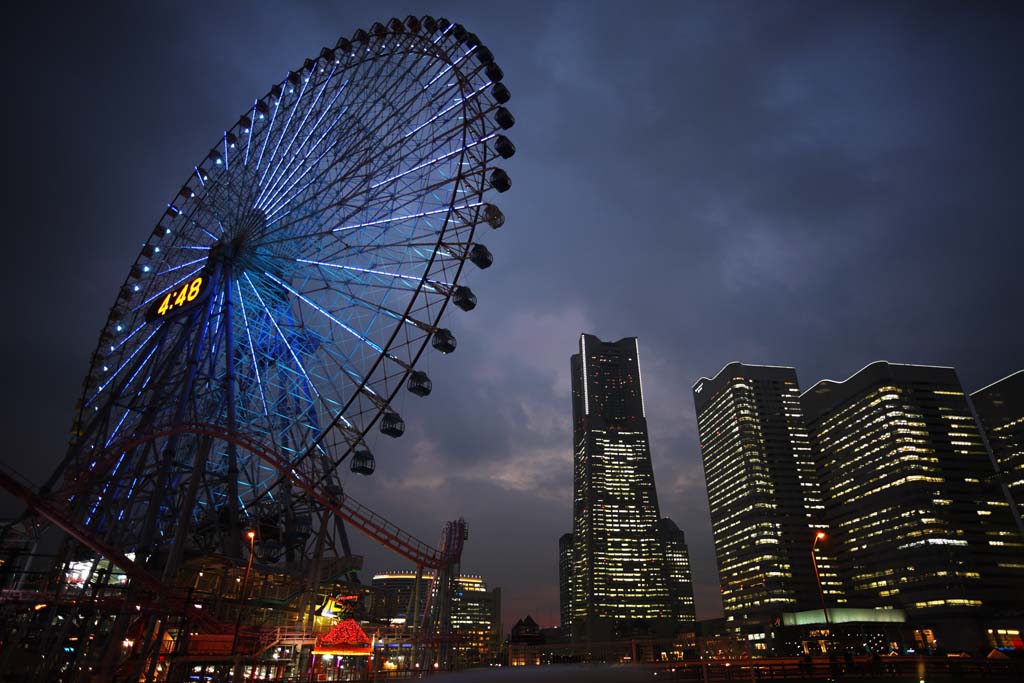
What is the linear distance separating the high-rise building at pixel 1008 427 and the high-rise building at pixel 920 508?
416cm

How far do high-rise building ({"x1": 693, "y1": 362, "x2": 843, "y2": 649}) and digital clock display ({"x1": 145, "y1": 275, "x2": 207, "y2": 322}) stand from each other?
15367 cm

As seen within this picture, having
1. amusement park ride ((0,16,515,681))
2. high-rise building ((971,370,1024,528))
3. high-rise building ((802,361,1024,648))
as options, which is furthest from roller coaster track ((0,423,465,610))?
high-rise building ((971,370,1024,528))

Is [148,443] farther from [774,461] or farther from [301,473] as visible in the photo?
[774,461]

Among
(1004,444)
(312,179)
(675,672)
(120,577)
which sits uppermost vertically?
(1004,444)

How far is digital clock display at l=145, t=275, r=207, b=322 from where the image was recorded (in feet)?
106

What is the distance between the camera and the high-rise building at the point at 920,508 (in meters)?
120

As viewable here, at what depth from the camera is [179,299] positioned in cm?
3359

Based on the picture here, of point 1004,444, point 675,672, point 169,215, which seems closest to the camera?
point 675,672

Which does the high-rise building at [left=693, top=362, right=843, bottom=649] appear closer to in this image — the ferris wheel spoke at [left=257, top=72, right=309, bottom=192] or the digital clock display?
the digital clock display

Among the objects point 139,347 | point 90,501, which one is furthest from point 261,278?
point 90,501

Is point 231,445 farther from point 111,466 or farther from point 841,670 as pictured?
point 841,670

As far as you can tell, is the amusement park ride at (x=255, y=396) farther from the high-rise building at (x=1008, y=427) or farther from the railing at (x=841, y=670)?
the high-rise building at (x=1008, y=427)

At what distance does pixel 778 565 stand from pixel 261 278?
16897 cm

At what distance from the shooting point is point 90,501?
103 feet
